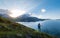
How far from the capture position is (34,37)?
96.0ft

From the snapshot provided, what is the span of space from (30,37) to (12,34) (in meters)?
4.16

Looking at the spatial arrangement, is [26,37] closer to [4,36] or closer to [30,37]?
[30,37]

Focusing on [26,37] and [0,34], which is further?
[26,37]

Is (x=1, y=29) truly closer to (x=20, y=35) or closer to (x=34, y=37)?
(x=20, y=35)

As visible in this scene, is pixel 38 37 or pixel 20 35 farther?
pixel 38 37

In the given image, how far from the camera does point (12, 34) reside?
86.7 feet

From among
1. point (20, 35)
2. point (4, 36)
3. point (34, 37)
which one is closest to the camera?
point (4, 36)

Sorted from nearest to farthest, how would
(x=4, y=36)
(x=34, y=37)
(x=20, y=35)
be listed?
(x=4, y=36) < (x=20, y=35) < (x=34, y=37)

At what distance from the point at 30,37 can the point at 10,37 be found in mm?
4892

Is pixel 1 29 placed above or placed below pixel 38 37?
above

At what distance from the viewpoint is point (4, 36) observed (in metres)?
25.0

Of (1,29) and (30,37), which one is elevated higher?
(1,29)

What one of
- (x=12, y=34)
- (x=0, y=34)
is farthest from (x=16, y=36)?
(x=0, y=34)

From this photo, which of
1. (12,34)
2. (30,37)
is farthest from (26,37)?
(12,34)
